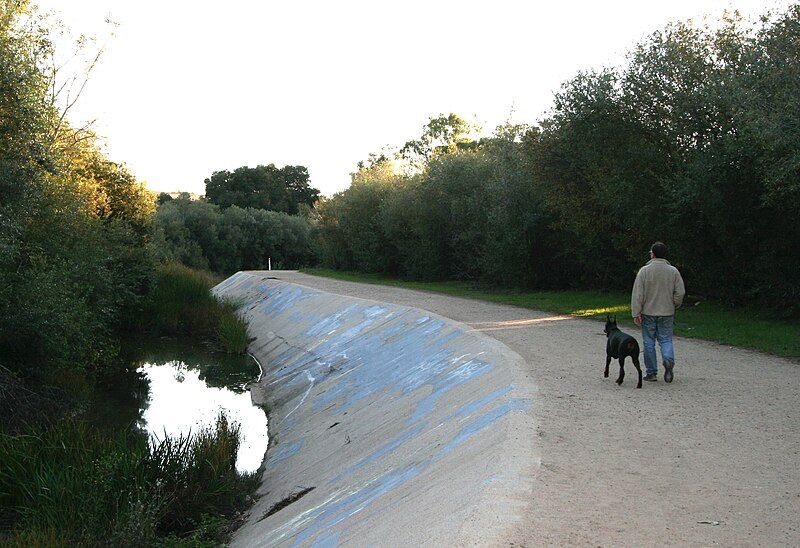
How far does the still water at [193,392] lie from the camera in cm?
1753

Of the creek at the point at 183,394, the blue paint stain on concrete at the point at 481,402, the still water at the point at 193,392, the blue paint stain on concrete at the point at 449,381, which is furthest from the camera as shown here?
the creek at the point at 183,394

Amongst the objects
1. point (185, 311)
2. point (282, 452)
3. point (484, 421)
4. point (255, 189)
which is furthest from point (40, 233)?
point (255, 189)

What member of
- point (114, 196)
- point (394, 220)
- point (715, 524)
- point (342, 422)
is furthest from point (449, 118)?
point (715, 524)

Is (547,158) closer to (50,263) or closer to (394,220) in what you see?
(50,263)

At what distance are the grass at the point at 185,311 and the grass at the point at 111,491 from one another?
18.9 m

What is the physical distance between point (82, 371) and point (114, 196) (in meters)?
14.6

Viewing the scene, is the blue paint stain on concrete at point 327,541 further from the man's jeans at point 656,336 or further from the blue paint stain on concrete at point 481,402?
the man's jeans at point 656,336

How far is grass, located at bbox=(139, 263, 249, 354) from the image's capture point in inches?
1282

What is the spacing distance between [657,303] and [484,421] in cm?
345

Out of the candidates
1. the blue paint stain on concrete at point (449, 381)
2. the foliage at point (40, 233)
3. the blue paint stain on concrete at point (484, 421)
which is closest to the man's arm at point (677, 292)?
the blue paint stain on concrete at point (484, 421)

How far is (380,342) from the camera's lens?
20594mm

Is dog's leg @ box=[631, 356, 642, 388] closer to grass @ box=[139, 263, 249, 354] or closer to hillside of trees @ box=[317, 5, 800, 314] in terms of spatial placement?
hillside of trees @ box=[317, 5, 800, 314]

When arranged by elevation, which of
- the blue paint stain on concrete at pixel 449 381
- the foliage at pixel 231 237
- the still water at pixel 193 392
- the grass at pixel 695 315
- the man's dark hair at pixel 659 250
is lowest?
the still water at pixel 193 392

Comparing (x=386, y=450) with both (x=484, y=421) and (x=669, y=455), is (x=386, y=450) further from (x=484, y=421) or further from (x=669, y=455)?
(x=669, y=455)
